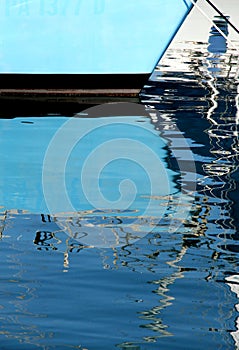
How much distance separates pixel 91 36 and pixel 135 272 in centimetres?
1299

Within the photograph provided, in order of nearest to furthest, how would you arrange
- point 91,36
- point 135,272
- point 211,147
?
point 135,272
point 211,147
point 91,36

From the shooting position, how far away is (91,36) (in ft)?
73.8

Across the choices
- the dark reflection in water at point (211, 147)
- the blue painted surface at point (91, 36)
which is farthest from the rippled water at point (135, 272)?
the blue painted surface at point (91, 36)

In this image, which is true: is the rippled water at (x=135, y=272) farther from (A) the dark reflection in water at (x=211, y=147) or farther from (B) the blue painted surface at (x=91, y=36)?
(B) the blue painted surface at (x=91, y=36)

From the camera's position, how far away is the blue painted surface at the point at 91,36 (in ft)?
72.8

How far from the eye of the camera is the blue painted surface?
2219 cm

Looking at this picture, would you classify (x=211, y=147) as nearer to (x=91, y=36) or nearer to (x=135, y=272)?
(x=91, y=36)

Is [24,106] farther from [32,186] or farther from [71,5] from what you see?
[32,186]

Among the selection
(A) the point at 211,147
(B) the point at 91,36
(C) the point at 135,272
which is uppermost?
(B) the point at 91,36

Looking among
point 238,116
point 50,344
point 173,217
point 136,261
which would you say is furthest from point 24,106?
point 50,344

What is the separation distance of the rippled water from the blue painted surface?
6.60 metres

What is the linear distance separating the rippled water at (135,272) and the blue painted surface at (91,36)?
6601 millimetres

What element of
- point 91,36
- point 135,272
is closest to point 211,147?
point 91,36

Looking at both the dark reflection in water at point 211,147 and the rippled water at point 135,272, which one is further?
the dark reflection in water at point 211,147
